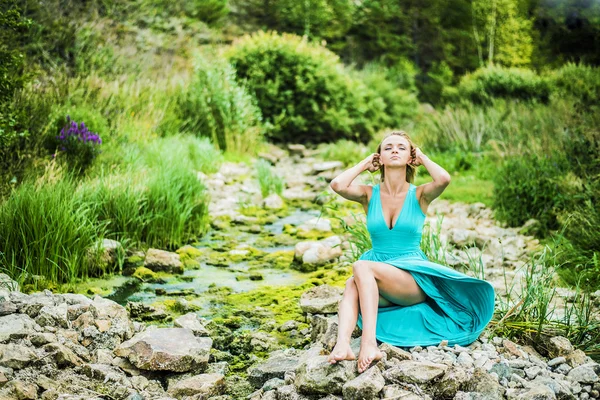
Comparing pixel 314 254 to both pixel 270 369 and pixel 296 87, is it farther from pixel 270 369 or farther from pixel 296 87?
pixel 296 87

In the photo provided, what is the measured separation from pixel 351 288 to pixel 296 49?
1058cm

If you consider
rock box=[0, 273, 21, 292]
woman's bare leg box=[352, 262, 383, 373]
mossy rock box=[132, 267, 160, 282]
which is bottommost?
mossy rock box=[132, 267, 160, 282]

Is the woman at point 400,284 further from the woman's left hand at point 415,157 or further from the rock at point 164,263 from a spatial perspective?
the rock at point 164,263

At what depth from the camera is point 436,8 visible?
72.7ft

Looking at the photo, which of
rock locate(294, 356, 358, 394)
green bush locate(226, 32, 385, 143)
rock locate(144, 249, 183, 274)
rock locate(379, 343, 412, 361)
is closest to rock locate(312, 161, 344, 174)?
green bush locate(226, 32, 385, 143)

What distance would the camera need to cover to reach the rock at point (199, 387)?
3035 millimetres

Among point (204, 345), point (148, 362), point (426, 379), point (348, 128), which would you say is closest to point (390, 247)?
point (426, 379)

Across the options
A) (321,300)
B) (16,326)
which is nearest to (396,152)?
(321,300)

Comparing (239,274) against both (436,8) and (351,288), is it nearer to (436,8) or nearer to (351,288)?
(351,288)

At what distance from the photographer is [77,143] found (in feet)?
21.7

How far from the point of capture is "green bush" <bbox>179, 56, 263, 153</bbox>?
10.6m

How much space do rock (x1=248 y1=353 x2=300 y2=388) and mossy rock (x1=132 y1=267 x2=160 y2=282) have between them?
5.90ft

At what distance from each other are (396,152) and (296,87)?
9.82 metres

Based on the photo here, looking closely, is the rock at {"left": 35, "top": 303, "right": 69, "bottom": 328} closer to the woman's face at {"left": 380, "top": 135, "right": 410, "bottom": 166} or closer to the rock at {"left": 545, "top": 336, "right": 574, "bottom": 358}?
the woman's face at {"left": 380, "top": 135, "right": 410, "bottom": 166}
